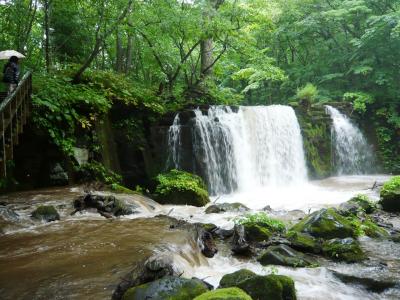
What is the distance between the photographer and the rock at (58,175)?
10.5 meters

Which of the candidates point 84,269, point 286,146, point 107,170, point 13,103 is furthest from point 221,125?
point 84,269

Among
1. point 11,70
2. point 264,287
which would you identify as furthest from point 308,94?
point 264,287

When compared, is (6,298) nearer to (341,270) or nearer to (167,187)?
(341,270)

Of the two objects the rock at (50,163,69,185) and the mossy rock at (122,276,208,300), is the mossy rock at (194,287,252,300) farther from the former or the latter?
the rock at (50,163,69,185)

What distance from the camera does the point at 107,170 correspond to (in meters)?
12.0

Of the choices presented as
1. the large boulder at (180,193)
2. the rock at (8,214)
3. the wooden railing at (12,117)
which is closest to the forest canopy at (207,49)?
the wooden railing at (12,117)

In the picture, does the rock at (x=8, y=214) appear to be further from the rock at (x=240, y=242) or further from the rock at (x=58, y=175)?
the rock at (x=240, y=242)

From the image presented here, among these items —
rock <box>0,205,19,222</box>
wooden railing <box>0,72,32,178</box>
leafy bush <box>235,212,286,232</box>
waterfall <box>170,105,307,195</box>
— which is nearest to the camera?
wooden railing <box>0,72,32,178</box>

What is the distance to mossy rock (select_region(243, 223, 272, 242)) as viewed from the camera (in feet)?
22.9

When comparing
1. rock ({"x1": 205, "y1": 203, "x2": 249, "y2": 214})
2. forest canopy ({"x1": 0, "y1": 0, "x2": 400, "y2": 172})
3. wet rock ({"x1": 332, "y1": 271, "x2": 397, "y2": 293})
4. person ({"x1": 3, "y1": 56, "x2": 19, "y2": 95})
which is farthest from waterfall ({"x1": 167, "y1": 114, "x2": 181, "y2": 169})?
wet rock ({"x1": 332, "y1": 271, "x2": 397, "y2": 293})

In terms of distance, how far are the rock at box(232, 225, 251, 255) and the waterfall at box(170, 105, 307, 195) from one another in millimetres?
7690

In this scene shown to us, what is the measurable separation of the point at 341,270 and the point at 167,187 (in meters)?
7.30

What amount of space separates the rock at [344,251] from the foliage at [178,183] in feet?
19.3

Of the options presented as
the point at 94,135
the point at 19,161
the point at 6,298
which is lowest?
the point at 6,298
